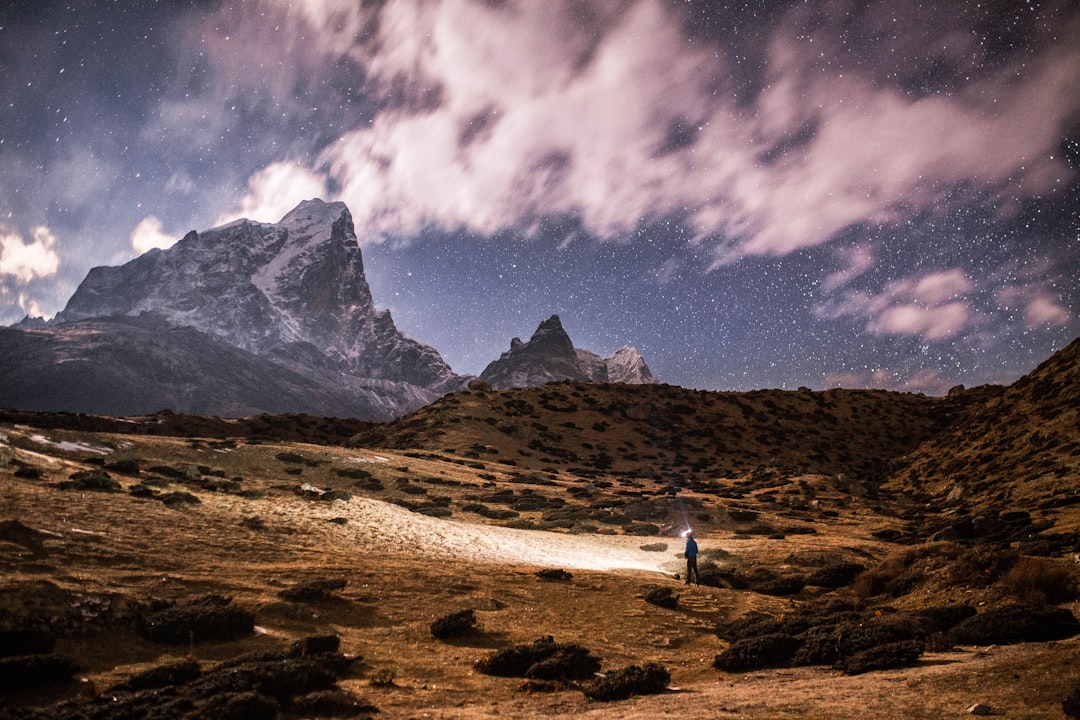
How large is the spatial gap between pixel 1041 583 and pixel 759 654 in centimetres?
871

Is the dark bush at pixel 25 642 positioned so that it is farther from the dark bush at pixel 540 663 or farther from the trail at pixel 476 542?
the trail at pixel 476 542

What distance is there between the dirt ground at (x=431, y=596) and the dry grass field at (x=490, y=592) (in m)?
0.10

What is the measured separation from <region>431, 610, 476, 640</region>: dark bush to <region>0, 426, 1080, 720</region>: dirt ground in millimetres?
378

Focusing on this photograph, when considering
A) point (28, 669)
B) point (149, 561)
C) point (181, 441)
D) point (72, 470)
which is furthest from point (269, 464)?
point (28, 669)

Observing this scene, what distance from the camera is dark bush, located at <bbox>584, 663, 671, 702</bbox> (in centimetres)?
1100

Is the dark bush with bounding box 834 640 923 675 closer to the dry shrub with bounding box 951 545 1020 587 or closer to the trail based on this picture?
the dry shrub with bounding box 951 545 1020 587

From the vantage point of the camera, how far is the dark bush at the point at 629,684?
11.0 m

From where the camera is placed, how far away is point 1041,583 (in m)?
14.8

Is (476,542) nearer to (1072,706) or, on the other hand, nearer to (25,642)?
(25,642)

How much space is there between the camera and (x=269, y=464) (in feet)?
138

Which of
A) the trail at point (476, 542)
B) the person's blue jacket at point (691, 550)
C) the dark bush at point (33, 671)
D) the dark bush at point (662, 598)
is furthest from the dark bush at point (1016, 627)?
the dark bush at point (33, 671)

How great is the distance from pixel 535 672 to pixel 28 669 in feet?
31.8

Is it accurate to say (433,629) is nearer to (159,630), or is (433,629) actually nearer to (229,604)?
(229,604)

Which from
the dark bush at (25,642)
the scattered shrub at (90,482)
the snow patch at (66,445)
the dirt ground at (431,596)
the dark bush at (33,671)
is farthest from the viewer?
the snow patch at (66,445)
